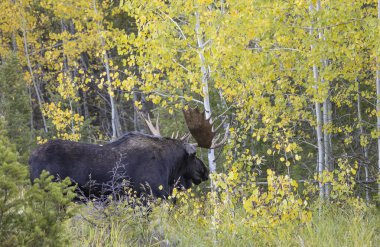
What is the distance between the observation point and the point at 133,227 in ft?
20.0

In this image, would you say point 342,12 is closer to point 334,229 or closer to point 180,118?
point 334,229

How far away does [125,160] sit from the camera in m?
8.62

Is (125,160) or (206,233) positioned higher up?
(125,160)

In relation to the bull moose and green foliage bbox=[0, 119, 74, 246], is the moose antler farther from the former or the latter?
green foliage bbox=[0, 119, 74, 246]

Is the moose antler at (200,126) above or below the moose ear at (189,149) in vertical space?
above

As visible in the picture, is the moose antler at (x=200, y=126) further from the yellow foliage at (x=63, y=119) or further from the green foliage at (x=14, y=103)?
the green foliage at (x=14, y=103)

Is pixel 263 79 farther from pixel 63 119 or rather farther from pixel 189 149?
pixel 63 119

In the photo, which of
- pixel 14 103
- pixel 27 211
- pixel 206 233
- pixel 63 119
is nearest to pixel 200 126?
pixel 206 233

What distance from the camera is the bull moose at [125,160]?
8.17 meters

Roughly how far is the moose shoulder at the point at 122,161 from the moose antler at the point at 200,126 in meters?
0.27

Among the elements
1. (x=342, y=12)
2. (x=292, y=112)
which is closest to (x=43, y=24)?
(x=292, y=112)

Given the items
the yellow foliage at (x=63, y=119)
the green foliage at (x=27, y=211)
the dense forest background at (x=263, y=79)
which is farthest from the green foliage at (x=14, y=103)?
the green foliage at (x=27, y=211)

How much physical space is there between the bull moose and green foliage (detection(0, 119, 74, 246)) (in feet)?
12.9

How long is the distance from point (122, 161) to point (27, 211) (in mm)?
4873
